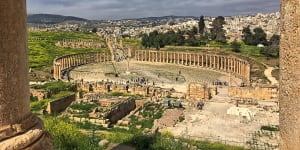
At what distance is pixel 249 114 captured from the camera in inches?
1046

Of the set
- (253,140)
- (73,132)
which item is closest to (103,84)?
(253,140)

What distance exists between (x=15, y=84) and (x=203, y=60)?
63681mm

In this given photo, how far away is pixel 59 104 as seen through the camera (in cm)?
3022

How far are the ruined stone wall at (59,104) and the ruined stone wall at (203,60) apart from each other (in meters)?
24.5

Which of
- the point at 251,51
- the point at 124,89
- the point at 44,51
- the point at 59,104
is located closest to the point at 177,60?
the point at 251,51

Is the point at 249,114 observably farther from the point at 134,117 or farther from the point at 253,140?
the point at 134,117

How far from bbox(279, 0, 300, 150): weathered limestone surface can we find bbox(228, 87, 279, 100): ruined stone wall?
29.9 m

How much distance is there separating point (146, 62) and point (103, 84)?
114 feet

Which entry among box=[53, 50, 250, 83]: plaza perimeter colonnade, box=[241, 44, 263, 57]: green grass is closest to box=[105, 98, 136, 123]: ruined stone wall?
→ box=[53, 50, 250, 83]: plaza perimeter colonnade

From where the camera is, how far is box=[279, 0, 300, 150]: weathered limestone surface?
6535 millimetres

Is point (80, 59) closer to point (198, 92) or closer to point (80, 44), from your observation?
point (80, 44)

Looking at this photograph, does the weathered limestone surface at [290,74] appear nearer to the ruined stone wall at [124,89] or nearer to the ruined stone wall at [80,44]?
the ruined stone wall at [124,89]

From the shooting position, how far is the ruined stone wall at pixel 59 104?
2859cm

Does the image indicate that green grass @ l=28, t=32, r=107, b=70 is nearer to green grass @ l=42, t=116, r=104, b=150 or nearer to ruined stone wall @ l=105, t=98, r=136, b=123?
ruined stone wall @ l=105, t=98, r=136, b=123
